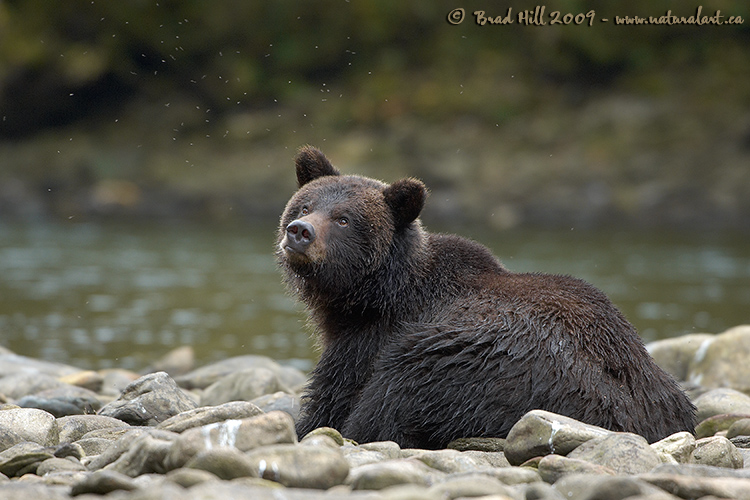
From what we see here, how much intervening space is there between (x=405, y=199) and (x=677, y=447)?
2098 mm

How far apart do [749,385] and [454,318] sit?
3850 mm

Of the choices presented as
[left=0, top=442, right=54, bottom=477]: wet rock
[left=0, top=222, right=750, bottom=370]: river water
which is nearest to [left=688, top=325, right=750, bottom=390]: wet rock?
[left=0, top=222, right=750, bottom=370]: river water

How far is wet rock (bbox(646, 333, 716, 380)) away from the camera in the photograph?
8312 millimetres

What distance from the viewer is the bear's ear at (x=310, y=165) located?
6094mm

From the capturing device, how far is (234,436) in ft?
12.8

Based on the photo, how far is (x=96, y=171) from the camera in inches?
1305

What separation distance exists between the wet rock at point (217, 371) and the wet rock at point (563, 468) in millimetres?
4268

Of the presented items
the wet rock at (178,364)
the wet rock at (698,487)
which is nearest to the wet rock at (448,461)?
the wet rock at (698,487)

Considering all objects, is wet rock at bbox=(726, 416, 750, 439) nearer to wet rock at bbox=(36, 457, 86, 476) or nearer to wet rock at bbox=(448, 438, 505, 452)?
wet rock at bbox=(448, 438, 505, 452)

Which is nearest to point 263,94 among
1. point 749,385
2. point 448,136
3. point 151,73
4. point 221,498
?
point 151,73

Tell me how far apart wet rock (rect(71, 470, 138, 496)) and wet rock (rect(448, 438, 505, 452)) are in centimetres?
194

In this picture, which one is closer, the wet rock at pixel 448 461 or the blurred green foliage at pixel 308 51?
the wet rock at pixel 448 461

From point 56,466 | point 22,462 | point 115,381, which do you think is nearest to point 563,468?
point 56,466

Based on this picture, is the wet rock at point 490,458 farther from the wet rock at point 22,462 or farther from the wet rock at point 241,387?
the wet rock at point 241,387
